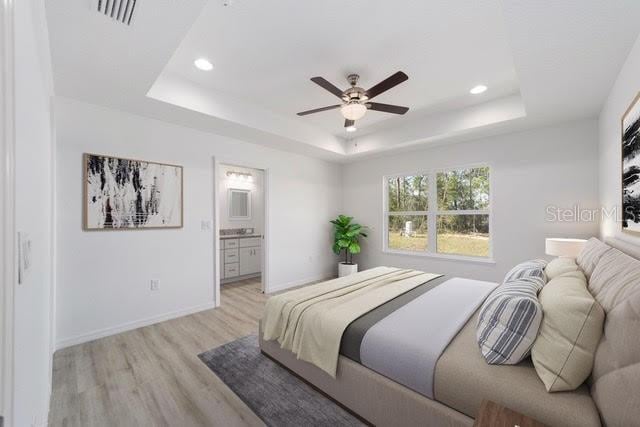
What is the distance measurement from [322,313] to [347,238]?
10.3 feet

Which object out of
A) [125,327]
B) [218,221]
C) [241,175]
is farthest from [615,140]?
[241,175]

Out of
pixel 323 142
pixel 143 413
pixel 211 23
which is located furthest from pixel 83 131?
pixel 323 142

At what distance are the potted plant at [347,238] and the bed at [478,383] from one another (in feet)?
9.67

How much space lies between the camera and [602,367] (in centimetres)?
101

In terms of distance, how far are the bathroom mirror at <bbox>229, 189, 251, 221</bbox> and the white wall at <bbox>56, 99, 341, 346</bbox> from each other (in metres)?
1.57

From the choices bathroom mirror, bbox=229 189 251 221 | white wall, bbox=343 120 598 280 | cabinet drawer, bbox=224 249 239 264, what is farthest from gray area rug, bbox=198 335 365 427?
bathroom mirror, bbox=229 189 251 221

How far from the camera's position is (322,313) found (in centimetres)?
190

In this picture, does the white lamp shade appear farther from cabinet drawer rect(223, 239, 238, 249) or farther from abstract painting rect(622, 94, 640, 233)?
cabinet drawer rect(223, 239, 238, 249)

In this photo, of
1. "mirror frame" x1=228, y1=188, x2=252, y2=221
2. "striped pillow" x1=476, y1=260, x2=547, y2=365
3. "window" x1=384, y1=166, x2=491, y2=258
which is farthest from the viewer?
"mirror frame" x1=228, y1=188, x2=252, y2=221

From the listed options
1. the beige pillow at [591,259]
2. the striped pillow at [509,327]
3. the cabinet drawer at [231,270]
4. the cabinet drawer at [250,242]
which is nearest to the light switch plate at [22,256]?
the striped pillow at [509,327]

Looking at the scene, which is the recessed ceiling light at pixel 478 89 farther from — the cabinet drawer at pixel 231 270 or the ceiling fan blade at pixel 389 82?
the cabinet drawer at pixel 231 270

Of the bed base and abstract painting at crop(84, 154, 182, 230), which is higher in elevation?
abstract painting at crop(84, 154, 182, 230)

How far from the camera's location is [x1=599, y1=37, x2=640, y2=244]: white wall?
1812 millimetres

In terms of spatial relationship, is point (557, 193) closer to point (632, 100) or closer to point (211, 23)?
point (632, 100)
